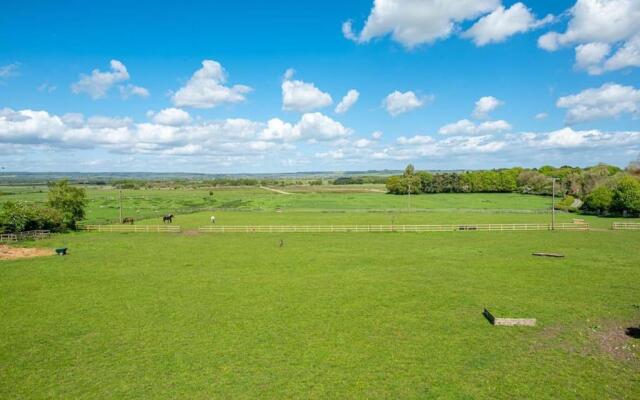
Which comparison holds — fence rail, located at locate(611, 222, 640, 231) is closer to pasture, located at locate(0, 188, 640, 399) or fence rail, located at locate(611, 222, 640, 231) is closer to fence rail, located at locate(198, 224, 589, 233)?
fence rail, located at locate(198, 224, 589, 233)

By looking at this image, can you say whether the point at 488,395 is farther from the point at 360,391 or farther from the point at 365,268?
the point at 365,268

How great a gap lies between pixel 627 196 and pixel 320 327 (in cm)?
6336

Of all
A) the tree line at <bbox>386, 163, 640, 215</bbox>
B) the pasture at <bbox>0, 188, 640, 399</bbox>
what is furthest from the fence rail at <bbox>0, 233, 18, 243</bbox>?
the tree line at <bbox>386, 163, 640, 215</bbox>

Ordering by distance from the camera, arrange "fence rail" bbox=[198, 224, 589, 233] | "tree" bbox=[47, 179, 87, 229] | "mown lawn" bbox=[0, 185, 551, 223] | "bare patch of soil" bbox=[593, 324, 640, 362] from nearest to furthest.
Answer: "bare patch of soil" bbox=[593, 324, 640, 362]
"fence rail" bbox=[198, 224, 589, 233]
"tree" bbox=[47, 179, 87, 229]
"mown lawn" bbox=[0, 185, 551, 223]

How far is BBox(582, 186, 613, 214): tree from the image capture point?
64.7 metres

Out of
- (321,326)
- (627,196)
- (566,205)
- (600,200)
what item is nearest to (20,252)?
(321,326)

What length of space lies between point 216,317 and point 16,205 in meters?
39.9

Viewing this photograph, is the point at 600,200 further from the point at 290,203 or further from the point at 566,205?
the point at 290,203

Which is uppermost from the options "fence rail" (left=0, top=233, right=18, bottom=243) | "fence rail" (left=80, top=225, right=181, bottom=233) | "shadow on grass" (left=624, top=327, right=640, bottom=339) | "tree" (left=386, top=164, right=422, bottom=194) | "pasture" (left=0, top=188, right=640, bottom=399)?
"tree" (left=386, top=164, right=422, bottom=194)

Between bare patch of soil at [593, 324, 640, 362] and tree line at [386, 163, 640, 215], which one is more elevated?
tree line at [386, 163, 640, 215]

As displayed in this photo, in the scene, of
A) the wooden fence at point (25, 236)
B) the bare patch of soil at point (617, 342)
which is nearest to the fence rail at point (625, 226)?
the bare patch of soil at point (617, 342)

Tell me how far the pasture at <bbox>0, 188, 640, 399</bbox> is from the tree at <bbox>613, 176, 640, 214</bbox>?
33184mm

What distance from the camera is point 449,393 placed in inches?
457

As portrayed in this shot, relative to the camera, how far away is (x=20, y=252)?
35875 mm
